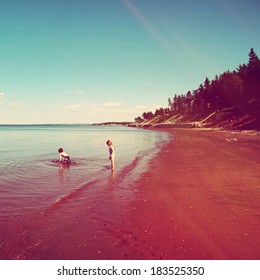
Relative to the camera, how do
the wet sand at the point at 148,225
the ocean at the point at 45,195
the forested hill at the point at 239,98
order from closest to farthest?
the wet sand at the point at 148,225
the ocean at the point at 45,195
the forested hill at the point at 239,98

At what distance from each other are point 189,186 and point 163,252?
644 cm

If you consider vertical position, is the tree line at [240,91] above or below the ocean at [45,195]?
above

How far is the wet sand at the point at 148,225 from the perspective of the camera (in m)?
5.97

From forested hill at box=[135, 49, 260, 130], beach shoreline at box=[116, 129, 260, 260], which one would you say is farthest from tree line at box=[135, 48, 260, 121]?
beach shoreline at box=[116, 129, 260, 260]

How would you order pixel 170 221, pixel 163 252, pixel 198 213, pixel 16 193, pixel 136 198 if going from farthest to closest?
pixel 16 193, pixel 136 198, pixel 198 213, pixel 170 221, pixel 163 252

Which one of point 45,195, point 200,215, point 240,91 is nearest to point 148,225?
point 200,215

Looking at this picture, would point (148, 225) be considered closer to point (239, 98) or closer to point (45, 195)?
point (45, 195)

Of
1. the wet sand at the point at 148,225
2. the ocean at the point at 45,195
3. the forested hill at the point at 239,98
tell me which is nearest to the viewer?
the wet sand at the point at 148,225

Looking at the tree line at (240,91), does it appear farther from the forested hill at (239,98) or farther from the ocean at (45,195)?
the ocean at (45,195)

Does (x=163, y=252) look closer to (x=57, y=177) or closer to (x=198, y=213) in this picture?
(x=198, y=213)

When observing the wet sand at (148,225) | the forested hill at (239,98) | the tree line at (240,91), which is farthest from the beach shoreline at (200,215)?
the tree line at (240,91)

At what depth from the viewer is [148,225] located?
296 inches
